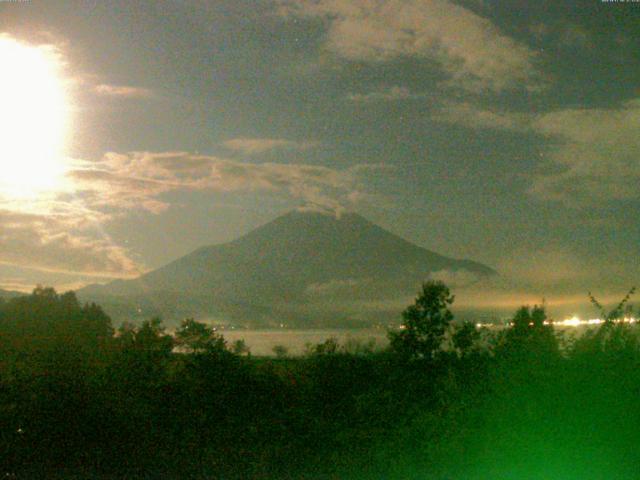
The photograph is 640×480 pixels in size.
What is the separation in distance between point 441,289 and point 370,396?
135 inches

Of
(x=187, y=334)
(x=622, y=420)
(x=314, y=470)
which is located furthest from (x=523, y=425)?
(x=187, y=334)

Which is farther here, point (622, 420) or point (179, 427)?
point (179, 427)

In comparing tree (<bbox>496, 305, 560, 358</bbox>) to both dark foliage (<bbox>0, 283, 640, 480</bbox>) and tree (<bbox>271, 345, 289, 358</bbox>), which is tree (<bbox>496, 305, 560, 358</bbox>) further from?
tree (<bbox>271, 345, 289, 358</bbox>)

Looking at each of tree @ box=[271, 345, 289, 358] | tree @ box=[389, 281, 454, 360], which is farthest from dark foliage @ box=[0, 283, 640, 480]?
tree @ box=[271, 345, 289, 358]

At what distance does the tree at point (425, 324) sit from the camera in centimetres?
1429

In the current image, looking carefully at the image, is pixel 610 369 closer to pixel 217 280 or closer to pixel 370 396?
pixel 370 396

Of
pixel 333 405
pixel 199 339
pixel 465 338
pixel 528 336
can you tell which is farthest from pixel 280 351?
pixel 528 336

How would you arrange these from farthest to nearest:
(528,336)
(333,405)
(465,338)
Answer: (465,338)
(333,405)
(528,336)

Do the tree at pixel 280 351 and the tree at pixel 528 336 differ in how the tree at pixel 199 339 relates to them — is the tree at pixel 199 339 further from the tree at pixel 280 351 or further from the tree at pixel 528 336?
the tree at pixel 528 336

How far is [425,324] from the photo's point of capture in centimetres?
1443

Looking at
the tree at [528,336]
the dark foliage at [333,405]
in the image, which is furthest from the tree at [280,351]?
the tree at [528,336]

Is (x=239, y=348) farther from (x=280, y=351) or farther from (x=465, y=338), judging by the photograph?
(x=465, y=338)

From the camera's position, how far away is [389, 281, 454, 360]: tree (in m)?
14.3

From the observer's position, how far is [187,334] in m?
13.4
